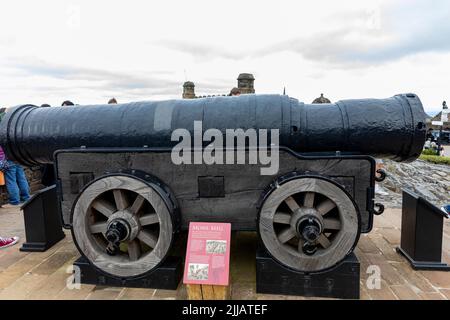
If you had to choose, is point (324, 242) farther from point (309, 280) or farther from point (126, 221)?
point (126, 221)

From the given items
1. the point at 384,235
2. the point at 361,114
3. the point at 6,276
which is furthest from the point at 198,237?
the point at 384,235

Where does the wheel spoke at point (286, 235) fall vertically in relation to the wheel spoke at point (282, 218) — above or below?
below

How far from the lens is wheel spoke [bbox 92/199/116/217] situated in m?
2.53

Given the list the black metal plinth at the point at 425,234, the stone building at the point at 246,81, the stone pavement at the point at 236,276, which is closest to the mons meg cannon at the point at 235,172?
the stone pavement at the point at 236,276

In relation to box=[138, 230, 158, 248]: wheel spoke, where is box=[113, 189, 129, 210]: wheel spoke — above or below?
above

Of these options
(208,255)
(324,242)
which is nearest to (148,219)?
(208,255)

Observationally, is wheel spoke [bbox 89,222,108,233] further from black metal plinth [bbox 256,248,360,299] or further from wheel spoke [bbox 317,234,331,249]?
wheel spoke [bbox 317,234,331,249]

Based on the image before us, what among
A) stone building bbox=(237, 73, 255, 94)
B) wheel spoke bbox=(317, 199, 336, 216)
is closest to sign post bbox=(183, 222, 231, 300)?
wheel spoke bbox=(317, 199, 336, 216)

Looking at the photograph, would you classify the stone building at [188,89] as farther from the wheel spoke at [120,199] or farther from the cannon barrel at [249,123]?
the wheel spoke at [120,199]

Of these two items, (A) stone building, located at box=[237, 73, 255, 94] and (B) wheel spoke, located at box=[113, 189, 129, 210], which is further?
(A) stone building, located at box=[237, 73, 255, 94]

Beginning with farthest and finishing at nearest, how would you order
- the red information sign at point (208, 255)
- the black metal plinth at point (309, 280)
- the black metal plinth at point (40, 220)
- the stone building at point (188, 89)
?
the stone building at point (188, 89) < the black metal plinth at point (40, 220) < the black metal plinth at point (309, 280) < the red information sign at point (208, 255)

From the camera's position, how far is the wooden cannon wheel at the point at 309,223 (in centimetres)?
230

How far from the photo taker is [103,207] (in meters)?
2.54

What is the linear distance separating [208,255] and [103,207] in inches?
38.3
